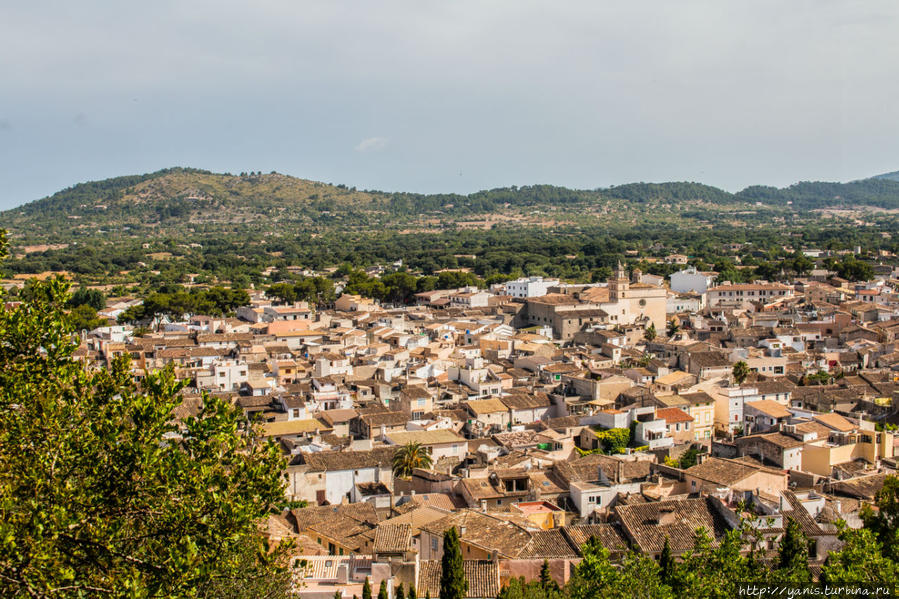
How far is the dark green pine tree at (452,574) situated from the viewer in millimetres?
12992

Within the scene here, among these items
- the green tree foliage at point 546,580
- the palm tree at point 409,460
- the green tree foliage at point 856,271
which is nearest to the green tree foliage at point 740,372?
the palm tree at point 409,460

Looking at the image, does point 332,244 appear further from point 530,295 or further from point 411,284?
point 530,295

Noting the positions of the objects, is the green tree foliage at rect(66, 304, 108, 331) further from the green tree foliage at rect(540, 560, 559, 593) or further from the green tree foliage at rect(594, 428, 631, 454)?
the green tree foliage at rect(540, 560, 559, 593)

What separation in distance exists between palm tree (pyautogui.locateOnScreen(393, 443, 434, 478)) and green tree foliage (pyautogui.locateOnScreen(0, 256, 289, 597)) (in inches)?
473

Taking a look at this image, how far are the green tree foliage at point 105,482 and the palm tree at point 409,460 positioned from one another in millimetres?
12018

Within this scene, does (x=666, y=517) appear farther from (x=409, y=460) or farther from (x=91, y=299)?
(x=91, y=299)

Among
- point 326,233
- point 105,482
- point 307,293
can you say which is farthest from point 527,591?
point 326,233

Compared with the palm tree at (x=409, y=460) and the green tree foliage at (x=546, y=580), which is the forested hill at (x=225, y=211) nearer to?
the palm tree at (x=409, y=460)

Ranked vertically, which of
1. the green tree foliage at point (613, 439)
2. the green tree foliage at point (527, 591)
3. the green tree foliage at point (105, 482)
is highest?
the green tree foliage at point (105, 482)

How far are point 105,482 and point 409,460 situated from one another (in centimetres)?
1356

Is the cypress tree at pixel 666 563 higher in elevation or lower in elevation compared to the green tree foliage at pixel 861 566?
lower

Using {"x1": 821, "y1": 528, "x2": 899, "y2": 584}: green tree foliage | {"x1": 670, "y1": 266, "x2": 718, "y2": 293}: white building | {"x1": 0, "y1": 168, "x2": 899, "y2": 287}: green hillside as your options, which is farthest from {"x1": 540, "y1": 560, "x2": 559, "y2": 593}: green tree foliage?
{"x1": 0, "y1": 168, "x2": 899, "y2": 287}: green hillside

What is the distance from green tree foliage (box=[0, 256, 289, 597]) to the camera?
21.7 feet

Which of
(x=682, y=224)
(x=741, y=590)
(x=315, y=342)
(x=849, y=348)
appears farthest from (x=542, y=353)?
(x=682, y=224)
